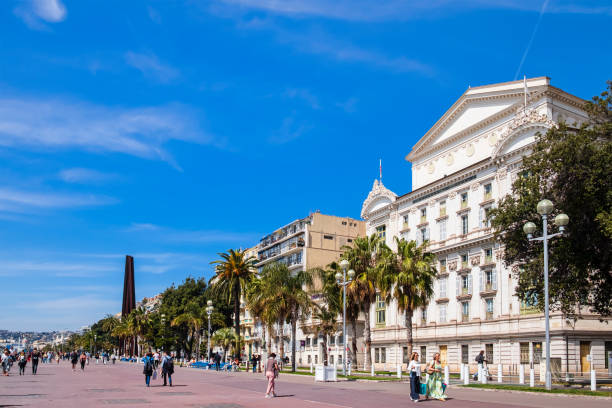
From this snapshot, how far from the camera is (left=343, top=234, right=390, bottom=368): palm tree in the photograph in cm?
4781

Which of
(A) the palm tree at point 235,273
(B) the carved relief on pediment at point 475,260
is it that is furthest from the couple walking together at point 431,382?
(A) the palm tree at point 235,273

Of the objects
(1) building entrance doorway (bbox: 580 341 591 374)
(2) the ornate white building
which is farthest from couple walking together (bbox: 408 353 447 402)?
(1) building entrance doorway (bbox: 580 341 591 374)

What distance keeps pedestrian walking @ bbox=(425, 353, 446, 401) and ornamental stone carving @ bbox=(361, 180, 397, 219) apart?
150 ft

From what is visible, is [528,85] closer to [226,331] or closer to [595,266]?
[595,266]

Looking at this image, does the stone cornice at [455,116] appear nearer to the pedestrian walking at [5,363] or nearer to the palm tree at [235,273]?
the palm tree at [235,273]

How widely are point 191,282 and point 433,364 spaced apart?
9277 cm

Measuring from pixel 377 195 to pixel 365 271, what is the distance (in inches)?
893

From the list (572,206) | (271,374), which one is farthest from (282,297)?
(271,374)

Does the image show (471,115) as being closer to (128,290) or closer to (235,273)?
(235,273)

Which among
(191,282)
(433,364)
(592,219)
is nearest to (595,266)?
(592,219)

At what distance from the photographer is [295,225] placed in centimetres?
9456

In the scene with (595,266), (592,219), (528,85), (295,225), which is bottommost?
(595,266)

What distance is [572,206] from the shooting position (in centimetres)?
3014

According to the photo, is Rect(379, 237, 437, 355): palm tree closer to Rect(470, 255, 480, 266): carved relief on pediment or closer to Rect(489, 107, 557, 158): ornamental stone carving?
Rect(470, 255, 480, 266): carved relief on pediment
